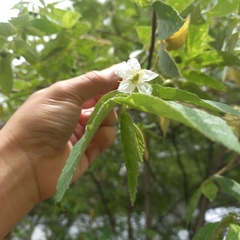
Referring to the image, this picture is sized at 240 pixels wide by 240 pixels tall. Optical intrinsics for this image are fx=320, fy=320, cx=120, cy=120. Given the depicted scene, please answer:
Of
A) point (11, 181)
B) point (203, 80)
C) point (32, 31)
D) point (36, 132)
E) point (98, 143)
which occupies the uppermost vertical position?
point (32, 31)

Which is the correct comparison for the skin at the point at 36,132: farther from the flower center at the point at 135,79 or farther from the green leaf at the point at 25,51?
the flower center at the point at 135,79

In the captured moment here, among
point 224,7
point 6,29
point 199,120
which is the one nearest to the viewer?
point 199,120

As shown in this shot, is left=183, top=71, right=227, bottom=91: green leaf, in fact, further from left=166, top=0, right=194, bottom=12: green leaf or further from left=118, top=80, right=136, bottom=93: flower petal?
left=118, top=80, right=136, bottom=93: flower petal

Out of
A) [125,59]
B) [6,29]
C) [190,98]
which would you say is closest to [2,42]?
[6,29]

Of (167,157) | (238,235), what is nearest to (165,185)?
(167,157)

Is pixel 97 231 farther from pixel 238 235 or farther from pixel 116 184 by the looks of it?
pixel 238 235

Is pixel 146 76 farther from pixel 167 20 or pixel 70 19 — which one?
pixel 70 19

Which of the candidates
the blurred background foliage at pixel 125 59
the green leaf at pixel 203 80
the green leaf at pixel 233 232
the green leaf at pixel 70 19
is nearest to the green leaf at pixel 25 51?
the blurred background foliage at pixel 125 59
